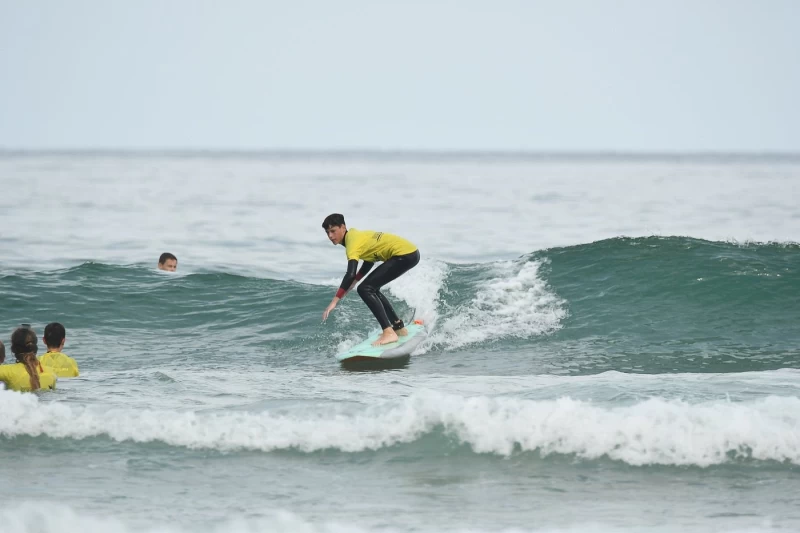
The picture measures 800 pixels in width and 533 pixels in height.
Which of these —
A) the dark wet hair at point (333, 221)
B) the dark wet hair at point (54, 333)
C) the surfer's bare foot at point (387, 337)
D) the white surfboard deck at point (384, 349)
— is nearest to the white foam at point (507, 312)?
the white surfboard deck at point (384, 349)

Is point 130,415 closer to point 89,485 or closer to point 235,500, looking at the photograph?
point 89,485

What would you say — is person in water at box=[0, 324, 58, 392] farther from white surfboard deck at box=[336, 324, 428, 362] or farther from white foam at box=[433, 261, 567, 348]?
white foam at box=[433, 261, 567, 348]

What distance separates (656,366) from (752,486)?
4037 millimetres

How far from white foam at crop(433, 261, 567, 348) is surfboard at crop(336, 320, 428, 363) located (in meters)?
0.74

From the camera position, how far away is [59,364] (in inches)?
359

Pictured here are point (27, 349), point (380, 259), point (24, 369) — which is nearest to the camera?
point (27, 349)

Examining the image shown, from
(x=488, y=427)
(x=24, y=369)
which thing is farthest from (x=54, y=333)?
(x=488, y=427)

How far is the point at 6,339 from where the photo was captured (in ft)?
39.5

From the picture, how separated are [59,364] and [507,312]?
21.4 ft

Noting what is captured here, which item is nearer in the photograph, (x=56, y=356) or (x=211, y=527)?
(x=211, y=527)

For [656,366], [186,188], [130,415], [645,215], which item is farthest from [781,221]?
[186,188]

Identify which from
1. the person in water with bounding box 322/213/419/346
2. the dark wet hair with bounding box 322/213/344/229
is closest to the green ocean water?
the person in water with bounding box 322/213/419/346

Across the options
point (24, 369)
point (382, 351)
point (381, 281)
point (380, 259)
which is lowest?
point (382, 351)

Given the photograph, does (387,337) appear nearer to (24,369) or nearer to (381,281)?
(381,281)
